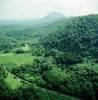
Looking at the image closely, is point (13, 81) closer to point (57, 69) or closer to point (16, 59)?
point (57, 69)

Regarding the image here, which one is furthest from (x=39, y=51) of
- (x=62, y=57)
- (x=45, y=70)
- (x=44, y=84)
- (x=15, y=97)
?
(x=15, y=97)

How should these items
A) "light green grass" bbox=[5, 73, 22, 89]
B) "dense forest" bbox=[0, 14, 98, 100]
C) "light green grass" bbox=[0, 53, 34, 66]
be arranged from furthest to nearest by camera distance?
"light green grass" bbox=[0, 53, 34, 66] → "light green grass" bbox=[5, 73, 22, 89] → "dense forest" bbox=[0, 14, 98, 100]

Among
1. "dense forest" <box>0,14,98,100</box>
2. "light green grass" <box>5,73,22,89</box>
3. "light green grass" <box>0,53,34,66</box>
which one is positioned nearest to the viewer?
"dense forest" <box>0,14,98,100</box>

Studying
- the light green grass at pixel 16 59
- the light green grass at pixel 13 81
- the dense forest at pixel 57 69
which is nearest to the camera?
the dense forest at pixel 57 69

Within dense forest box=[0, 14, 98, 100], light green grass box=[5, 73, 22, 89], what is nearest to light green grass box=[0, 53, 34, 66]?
dense forest box=[0, 14, 98, 100]

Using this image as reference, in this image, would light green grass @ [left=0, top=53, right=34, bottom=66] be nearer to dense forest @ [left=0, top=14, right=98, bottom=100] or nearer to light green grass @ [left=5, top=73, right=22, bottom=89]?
dense forest @ [left=0, top=14, right=98, bottom=100]

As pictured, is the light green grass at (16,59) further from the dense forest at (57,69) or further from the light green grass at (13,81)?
the light green grass at (13,81)

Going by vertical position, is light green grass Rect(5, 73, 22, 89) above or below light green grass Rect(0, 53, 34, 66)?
below

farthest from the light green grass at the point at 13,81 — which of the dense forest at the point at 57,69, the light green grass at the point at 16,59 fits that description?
the light green grass at the point at 16,59
